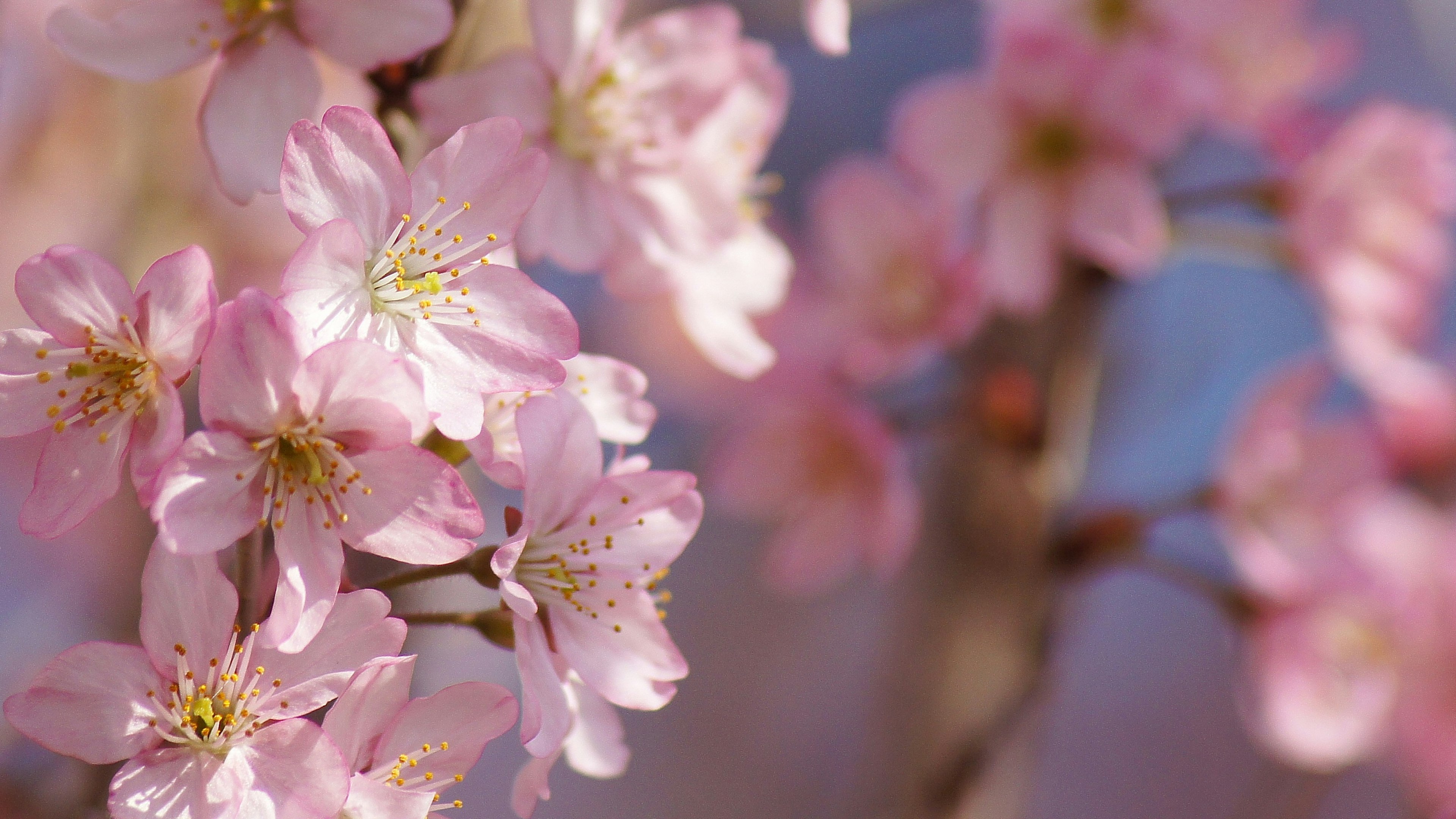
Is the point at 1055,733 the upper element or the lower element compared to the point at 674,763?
lower

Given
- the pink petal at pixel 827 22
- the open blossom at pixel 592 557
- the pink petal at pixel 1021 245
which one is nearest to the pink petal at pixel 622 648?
the open blossom at pixel 592 557

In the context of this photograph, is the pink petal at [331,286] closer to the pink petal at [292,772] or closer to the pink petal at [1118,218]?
the pink petal at [292,772]

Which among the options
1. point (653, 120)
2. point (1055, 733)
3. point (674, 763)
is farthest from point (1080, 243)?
point (1055, 733)

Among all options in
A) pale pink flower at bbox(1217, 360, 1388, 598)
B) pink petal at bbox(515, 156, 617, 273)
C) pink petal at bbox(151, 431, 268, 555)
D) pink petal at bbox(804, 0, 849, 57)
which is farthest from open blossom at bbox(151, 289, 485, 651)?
pale pink flower at bbox(1217, 360, 1388, 598)

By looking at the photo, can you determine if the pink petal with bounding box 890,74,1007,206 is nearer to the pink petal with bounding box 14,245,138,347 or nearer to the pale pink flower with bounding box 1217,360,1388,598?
the pale pink flower with bounding box 1217,360,1388,598

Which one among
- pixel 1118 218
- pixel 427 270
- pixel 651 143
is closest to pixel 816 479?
pixel 1118 218

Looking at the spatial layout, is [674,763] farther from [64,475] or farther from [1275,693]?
[64,475]
